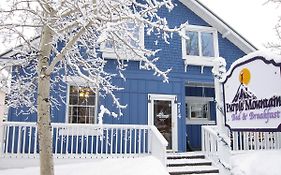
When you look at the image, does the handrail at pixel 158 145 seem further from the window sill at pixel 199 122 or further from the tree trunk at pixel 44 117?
the window sill at pixel 199 122

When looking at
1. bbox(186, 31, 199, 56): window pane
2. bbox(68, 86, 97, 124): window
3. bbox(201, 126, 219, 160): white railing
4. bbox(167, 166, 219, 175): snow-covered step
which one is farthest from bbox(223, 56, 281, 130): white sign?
bbox(186, 31, 199, 56): window pane

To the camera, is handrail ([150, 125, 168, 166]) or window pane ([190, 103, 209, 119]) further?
window pane ([190, 103, 209, 119])

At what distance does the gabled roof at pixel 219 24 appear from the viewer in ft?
43.5

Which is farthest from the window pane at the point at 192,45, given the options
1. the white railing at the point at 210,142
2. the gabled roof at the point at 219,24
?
the white railing at the point at 210,142

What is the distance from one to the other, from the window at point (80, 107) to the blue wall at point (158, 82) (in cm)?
35

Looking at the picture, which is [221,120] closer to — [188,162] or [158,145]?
[158,145]

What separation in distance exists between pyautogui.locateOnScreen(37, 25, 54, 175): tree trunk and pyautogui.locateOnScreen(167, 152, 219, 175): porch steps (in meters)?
3.87

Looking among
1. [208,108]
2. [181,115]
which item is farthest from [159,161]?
[208,108]

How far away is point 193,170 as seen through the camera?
346 inches

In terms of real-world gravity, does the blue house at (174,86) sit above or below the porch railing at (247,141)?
above

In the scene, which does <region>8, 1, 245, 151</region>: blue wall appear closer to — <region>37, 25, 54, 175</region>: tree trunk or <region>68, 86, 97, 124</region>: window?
<region>68, 86, 97, 124</region>: window

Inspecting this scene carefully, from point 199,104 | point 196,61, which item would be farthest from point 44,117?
point 199,104

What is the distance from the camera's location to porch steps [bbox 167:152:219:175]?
8781mm

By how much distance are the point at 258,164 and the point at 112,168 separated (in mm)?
4111
